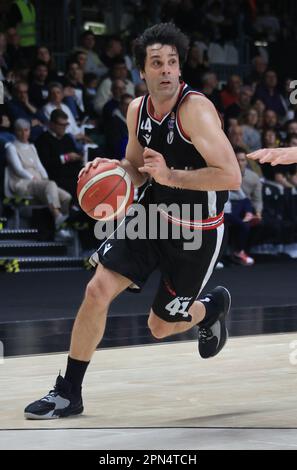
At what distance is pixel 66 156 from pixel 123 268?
28.8ft

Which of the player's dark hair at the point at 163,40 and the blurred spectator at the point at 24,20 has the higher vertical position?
the player's dark hair at the point at 163,40

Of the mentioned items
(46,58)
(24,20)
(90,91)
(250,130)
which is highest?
(24,20)

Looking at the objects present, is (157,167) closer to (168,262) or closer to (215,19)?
(168,262)

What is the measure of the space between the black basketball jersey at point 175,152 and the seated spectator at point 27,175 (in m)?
8.03

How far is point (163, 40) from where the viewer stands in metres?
6.04

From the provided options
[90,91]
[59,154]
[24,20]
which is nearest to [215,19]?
[24,20]

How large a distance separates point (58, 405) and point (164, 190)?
1.26 meters

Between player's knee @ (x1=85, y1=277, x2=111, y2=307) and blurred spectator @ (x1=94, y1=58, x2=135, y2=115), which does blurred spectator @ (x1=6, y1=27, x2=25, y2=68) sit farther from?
player's knee @ (x1=85, y1=277, x2=111, y2=307)

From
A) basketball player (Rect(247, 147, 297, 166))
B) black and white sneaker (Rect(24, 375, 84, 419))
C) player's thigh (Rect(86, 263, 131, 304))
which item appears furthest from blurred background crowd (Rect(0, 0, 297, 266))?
basketball player (Rect(247, 147, 297, 166))

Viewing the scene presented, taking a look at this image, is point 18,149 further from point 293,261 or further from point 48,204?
point 293,261

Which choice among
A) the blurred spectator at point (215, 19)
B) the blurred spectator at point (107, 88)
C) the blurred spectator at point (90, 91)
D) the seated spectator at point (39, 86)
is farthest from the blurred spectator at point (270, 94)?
the seated spectator at point (39, 86)

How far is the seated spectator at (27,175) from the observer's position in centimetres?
1419

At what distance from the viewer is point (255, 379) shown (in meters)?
7.07

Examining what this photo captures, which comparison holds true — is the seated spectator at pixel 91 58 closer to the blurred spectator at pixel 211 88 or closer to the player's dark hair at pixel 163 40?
the blurred spectator at pixel 211 88
